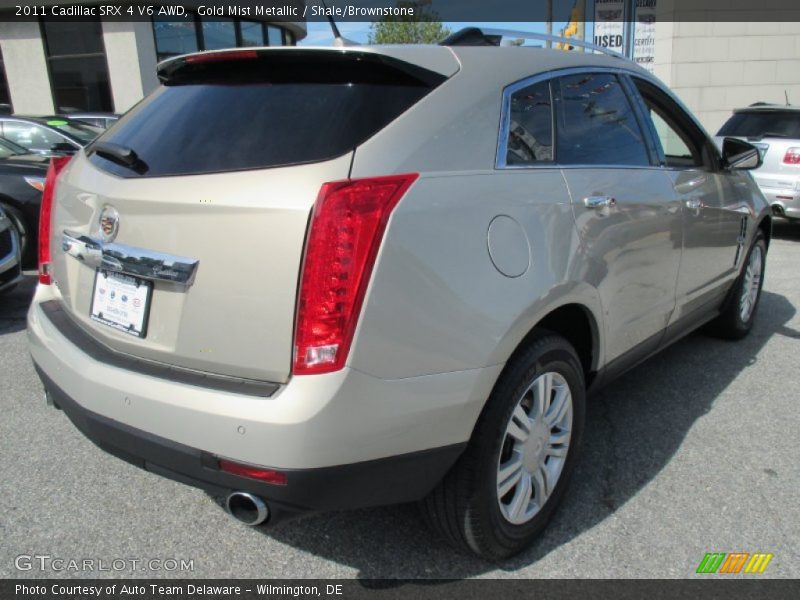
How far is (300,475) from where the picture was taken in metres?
1.75

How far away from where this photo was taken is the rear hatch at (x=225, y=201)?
1.77 m

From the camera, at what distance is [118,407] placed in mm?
1979

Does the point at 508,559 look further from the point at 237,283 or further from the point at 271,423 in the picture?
the point at 237,283

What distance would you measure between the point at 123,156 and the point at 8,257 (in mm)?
3672

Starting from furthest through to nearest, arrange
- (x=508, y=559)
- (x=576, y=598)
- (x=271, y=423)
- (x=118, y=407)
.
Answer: (x=508, y=559) → (x=576, y=598) → (x=118, y=407) → (x=271, y=423)

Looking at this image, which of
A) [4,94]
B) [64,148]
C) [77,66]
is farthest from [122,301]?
[4,94]

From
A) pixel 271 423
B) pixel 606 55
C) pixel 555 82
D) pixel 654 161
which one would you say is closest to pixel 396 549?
pixel 271 423

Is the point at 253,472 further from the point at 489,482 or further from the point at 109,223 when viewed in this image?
the point at 109,223

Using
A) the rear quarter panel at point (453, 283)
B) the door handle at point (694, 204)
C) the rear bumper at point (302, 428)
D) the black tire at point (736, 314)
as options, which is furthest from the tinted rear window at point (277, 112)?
the black tire at point (736, 314)

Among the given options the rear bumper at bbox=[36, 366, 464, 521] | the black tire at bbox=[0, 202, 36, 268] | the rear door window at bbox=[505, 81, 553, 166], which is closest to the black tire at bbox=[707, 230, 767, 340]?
the rear door window at bbox=[505, 81, 553, 166]

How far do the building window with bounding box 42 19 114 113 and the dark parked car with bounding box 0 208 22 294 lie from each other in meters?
15.6

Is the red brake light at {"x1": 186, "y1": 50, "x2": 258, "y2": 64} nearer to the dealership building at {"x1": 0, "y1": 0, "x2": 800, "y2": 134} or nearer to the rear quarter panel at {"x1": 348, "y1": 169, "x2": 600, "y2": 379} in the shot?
the rear quarter panel at {"x1": 348, "y1": 169, "x2": 600, "y2": 379}

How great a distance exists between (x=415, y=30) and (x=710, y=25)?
13.9 meters

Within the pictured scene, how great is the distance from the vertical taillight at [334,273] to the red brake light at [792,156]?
26.2 ft
